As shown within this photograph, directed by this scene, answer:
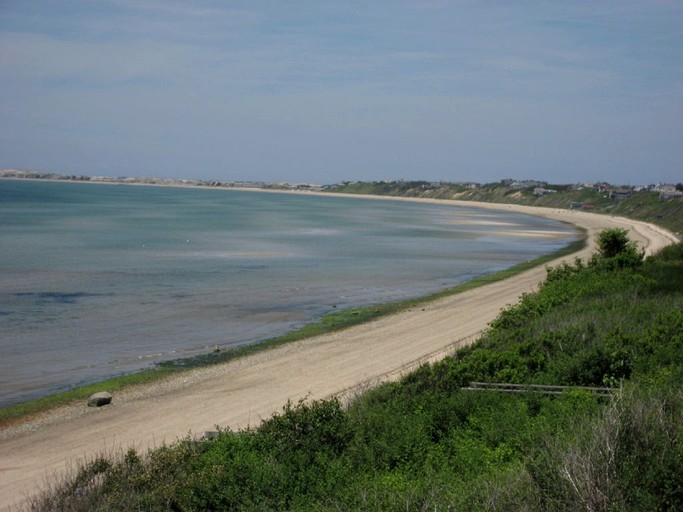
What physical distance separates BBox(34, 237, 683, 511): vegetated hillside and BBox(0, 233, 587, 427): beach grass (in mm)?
7661

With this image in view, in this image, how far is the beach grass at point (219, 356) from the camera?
65.6ft

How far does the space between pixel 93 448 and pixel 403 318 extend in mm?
17652

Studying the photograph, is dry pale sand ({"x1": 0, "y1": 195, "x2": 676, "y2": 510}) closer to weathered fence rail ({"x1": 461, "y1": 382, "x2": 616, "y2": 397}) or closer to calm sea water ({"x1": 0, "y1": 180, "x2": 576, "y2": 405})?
calm sea water ({"x1": 0, "y1": 180, "x2": 576, "y2": 405})

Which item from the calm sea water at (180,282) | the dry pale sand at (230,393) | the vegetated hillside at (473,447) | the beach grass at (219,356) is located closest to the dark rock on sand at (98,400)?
the dry pale sand at (230,393)

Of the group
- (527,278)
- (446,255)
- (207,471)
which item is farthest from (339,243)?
(207,471)

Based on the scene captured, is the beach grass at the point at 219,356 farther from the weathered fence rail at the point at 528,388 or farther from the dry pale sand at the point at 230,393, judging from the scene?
the weathered fence rail at the point at 528,388

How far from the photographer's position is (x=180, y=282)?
43.7 meters

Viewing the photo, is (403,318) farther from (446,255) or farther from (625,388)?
(446,255)

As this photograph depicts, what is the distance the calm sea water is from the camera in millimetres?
26672

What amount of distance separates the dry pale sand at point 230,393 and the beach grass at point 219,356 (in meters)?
0.61

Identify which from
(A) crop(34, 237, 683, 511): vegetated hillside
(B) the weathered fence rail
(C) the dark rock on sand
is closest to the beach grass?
(C) the dark rock on sand

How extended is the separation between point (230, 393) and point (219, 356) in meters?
5.11

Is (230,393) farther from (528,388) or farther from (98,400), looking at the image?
(528,388)

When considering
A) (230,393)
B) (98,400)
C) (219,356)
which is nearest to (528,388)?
(230,393)
